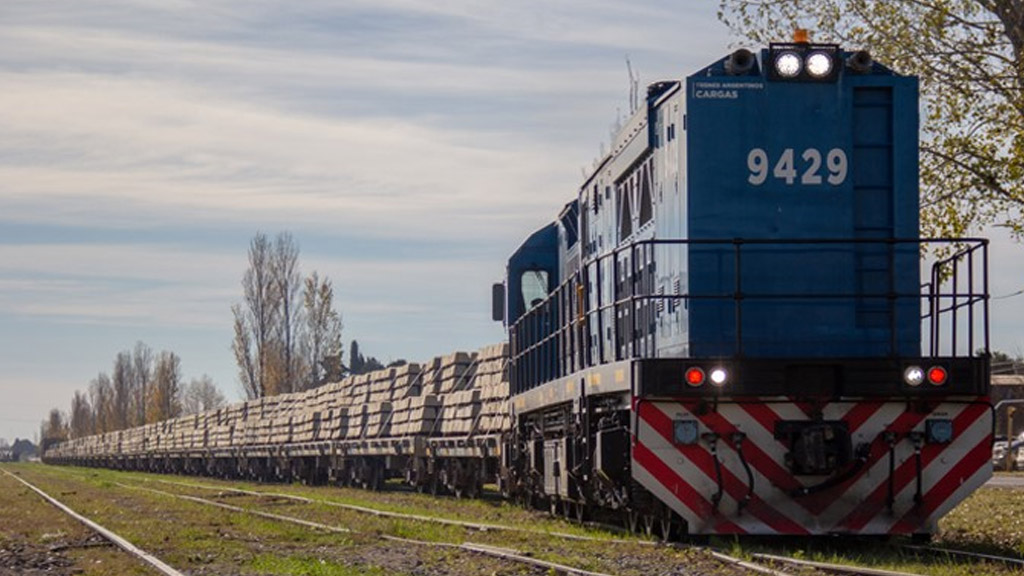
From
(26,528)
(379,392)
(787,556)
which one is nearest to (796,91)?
(787,556)

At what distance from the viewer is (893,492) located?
40.0 feet

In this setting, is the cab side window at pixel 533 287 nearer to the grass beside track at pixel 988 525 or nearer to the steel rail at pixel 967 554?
the grass beside track at pixel 988 525

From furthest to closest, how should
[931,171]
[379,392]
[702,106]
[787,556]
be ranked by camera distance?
[379,392]
[931,171]
[702,106]
[787,556]

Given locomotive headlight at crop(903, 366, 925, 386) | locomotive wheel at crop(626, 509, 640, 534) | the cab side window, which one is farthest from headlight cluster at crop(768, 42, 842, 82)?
the cab side window

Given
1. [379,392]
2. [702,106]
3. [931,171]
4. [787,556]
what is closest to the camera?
[787,556]

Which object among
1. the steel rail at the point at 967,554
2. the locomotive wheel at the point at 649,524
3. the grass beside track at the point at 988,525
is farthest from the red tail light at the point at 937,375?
the locomotive wheel at the point at 649,524

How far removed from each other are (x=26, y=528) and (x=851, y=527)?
37.4 feet

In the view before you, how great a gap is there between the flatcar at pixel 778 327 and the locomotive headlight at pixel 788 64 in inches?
0.5

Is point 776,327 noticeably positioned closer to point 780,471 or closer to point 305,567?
point 780,471

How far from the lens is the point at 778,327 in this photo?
1299cm

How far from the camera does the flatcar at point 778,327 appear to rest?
12141 millimetres

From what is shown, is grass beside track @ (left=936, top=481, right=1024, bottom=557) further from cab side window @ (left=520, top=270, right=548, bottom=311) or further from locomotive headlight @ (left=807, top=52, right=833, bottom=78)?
cab side window @ (left=520, top=270, right=548, bottom=311)

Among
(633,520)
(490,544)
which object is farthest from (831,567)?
(490,544)

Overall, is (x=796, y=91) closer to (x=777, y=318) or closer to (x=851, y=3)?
(x=777, y=318)
